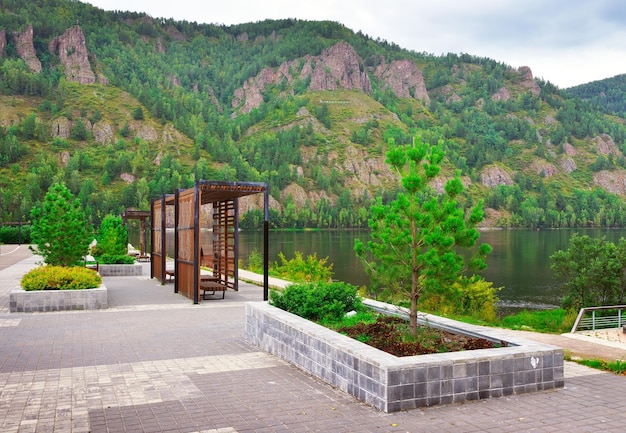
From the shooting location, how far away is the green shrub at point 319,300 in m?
9.69

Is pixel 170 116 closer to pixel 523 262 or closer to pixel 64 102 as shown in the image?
pixel 64 102

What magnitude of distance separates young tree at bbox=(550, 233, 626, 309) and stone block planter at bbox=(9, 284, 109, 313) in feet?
50.3

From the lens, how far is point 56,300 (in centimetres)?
1400

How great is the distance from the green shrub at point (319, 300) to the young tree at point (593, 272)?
13.0m

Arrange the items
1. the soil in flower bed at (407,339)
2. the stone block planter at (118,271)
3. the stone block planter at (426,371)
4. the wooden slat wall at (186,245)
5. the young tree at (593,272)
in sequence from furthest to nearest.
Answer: the stone block planter at (118,271) → the young tree at (593,272) → the wooden slat wall at (186,245) → the soil in flower bed at (407,339) → the stone block planter at (426,371)

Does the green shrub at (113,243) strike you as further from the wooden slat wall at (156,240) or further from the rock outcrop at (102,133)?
the rock outcrop at (102,133)

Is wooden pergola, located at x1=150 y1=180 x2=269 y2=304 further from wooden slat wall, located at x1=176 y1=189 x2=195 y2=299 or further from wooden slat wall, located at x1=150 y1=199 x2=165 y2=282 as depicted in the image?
wooden slat wall, located at x1=150 y1=199 x2=165 y2=282

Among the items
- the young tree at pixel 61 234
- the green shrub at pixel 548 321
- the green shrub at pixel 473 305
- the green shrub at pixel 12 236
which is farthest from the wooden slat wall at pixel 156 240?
the green shrub at pixel 12 236

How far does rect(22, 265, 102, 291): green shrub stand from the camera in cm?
1423

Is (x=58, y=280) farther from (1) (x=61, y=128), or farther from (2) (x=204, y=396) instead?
(1) (x=61, y=128)

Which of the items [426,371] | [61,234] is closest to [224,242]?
[61,234]

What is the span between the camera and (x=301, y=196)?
178 m

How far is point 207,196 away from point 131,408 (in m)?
12.7

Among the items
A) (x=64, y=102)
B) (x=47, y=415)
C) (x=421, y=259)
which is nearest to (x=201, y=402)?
(x=47, y=415)
